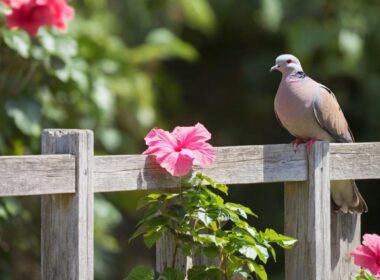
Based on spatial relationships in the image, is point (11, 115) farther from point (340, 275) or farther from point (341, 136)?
point (340, 275)

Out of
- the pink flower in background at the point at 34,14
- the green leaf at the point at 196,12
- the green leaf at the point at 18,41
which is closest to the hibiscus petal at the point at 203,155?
the pink flower in background at the point at 34,14

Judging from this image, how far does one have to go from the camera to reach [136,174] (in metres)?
2.62

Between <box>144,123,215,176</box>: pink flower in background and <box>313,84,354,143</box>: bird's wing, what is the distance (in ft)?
3.35

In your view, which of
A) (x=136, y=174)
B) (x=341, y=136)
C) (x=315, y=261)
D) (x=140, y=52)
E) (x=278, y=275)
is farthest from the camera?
(x=278, y=275)

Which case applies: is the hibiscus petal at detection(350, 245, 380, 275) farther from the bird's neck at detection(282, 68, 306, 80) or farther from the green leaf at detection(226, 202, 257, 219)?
the bird's neck at detection(282, 68, 306, 80)

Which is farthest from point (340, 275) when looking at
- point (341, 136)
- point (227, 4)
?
point (227, 4)

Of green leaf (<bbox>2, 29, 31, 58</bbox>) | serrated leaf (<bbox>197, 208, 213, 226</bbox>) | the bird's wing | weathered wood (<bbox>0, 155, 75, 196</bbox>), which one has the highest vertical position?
green leaf (<bbox>2, 29, 31, 58</bbox>)

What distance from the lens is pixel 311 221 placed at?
9.69ft

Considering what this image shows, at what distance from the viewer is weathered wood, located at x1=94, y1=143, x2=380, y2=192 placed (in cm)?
258

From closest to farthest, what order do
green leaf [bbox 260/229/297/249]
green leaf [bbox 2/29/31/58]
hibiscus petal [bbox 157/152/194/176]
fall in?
hibiscus petal [bbox 157/152/194/176] → green leaf [bbox 260/229/297/249] → green leaf [bbox 2/29/31/58]

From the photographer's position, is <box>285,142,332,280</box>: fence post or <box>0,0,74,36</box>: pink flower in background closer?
<box>285,142,332,280</box>: fence post

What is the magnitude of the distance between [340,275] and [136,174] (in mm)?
1017

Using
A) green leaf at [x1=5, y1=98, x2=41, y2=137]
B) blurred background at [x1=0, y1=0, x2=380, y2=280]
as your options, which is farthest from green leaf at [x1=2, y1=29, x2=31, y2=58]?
green leaf at [x1=5, y1=98, x2=41, y2=137]

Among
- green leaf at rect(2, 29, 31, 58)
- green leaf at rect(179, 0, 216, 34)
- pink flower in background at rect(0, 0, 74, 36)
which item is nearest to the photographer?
pink flower in background at rect(0, 0, 74, 36)
